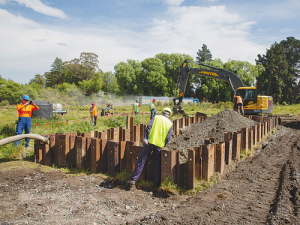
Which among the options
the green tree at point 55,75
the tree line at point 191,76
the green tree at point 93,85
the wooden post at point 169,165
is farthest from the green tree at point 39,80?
the wooden post at point 169,165

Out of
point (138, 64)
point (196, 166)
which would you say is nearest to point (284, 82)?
point (138, 64)

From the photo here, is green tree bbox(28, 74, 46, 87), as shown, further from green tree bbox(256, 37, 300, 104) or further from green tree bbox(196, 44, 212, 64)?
green tree bbox(256, 37, 300, 104)

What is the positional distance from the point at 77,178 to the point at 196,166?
255 centimetres

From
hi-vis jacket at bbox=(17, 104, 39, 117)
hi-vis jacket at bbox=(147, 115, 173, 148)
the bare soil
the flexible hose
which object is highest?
hi-vis jacket at bbox=(17, 104, 39, 117)

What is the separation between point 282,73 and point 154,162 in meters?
58.5

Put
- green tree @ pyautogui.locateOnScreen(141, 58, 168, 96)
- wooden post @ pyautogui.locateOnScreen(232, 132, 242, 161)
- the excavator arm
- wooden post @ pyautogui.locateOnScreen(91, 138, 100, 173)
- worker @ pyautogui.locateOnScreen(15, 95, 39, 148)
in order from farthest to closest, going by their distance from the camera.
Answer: green tree @ pyautogui.locateOnScreen(141, 58, 168, 96) → the excavator arm → worker @ pyautogui.locateOnScreen(15, 95, 39, 148) → wooden post @ pyautogui.locateOnScreen(232, 132, 242, 161) → wooden post @ pyautogui.locateOnScreen(91, 138, 100, 173)

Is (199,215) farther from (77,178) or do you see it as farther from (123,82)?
(123,82)

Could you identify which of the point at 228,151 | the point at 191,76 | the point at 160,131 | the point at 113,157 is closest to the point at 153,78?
the point at 191,76

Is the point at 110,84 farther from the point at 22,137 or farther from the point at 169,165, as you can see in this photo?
the point at 169,165

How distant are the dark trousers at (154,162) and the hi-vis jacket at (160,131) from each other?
0.39ft

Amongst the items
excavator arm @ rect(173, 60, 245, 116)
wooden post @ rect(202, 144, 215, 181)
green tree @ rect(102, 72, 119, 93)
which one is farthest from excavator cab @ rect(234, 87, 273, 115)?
green tree @ rect(102, 72, 119, 93)

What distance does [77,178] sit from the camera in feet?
17.9

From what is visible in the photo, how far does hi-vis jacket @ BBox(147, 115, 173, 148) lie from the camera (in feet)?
16.6

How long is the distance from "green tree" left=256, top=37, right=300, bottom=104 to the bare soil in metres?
53.6
